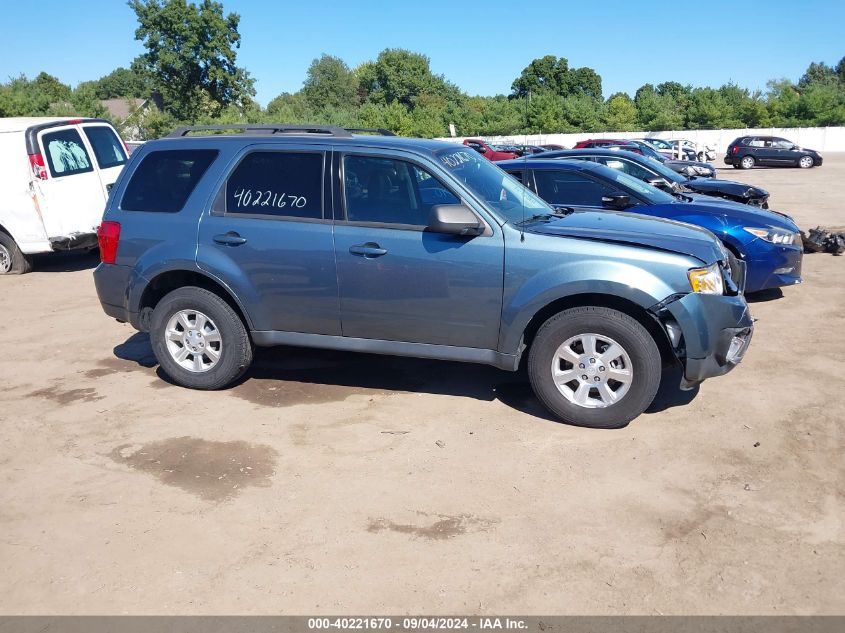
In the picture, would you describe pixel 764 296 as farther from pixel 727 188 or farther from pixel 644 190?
pixel 727 188

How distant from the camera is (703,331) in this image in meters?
4.90

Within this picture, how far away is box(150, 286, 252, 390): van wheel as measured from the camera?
5.82 m

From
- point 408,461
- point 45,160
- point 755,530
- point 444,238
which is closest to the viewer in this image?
point 755,530

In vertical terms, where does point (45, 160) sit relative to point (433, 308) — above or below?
above

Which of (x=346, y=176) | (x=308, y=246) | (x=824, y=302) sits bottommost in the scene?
(x=824, y=302)

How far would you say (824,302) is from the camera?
846 cm

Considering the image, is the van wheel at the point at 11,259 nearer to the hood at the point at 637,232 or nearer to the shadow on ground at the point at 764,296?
the hood at the point at 637,232

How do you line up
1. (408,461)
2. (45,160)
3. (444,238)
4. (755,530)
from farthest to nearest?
(45,160) < (444,238) < (408,461) < (755,530)

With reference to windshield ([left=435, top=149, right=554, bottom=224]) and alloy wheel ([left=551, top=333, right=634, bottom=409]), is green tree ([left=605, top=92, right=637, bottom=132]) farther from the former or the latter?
alloy wheel ([left=551, top=333, right=634, bottom=409])

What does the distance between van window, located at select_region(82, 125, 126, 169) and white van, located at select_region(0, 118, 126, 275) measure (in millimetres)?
31

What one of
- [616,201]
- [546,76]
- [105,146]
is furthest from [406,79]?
[616,201]

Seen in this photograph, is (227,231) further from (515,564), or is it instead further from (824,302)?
(824,302)
